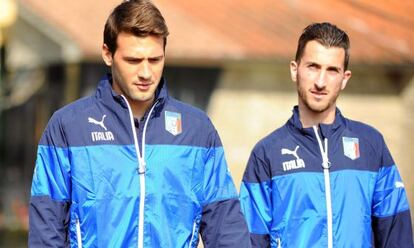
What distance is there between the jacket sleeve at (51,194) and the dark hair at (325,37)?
1533 mm

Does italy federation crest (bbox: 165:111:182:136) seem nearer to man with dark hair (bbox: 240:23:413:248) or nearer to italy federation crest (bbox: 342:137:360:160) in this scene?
man with dark hair (bbox: 240:23:413:248)

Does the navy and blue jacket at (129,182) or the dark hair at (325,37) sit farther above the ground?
the dark hair at (325,37)

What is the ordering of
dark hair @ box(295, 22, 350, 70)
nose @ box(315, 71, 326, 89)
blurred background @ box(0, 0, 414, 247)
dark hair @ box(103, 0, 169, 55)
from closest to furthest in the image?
dark hair @ box(103, 0, 169, 55)
nose @ box(315, 71, 326, 89)
dark hair @ box(295, 22, 350, 70)
blurred background @ box(0, 0, 414, 247)

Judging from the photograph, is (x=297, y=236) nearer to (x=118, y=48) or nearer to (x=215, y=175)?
(x=215, y=175)

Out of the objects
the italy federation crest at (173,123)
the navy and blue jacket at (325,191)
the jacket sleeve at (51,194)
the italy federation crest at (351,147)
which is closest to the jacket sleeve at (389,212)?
the navy and blue jacket at (325,191)

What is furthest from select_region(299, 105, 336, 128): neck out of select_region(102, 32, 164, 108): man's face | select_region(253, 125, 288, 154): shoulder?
select_region(102, 32, 164, 108): man's face

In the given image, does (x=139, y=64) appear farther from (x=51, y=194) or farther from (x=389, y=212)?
(x=389, y=212)

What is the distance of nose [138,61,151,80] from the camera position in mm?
4941

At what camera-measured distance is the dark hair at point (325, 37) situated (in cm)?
586

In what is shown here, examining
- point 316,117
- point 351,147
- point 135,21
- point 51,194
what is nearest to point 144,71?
point 135,21

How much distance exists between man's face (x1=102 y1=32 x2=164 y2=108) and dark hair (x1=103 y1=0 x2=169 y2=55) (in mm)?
28

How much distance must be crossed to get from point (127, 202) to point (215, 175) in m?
0.46

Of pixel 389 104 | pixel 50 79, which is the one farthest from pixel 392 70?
pixel 50 79

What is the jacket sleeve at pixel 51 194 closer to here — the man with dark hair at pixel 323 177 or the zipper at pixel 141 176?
the zipper at pixel 141 176
